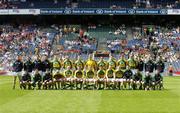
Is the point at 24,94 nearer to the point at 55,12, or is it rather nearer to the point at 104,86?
the point at 104,86

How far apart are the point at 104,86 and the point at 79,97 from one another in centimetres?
584

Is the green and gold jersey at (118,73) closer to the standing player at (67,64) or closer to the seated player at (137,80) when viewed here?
the seated player at (137,80)

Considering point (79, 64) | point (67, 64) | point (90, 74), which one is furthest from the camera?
point (79, 64)

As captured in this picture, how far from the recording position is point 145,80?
28703mm

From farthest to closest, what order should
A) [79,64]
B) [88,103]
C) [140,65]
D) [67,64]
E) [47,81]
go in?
[79,64] < [67,64] < [140,65] < [47,81] < [88,103]

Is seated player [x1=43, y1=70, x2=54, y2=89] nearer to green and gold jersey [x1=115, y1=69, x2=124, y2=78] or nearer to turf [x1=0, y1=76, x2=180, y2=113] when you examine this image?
turf [x1=0, y1=76, x2=180, y2=113]

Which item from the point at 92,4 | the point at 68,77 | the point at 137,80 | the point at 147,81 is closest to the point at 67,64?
the point at 68,77

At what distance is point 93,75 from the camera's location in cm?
2917

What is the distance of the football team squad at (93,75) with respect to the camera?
1133 inches

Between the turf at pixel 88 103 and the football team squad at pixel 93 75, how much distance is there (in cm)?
324

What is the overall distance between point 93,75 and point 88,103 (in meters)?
8.12

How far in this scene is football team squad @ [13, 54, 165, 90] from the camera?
28781mm

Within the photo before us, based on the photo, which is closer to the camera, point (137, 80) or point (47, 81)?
point (137, 80)

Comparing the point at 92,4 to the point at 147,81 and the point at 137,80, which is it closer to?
the point at 137,80
